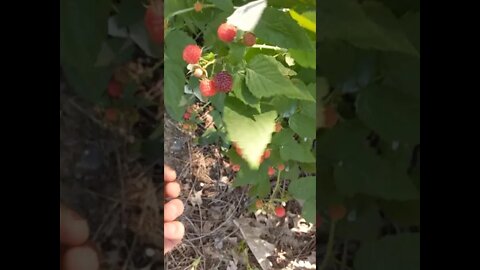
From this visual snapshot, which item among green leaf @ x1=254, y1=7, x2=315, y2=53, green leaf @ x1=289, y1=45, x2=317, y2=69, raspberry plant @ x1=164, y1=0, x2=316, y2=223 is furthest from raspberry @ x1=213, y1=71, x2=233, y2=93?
green leaf @ x1=254, y1=7, x2=315, y2=53

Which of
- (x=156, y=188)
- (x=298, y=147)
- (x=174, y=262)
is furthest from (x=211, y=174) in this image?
(x=156, y=188)

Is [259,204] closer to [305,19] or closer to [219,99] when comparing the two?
[219,99]

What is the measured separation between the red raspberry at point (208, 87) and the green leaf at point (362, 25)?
54 cm

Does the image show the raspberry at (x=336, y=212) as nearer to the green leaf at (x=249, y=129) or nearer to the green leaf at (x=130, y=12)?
the green leaf at (x=130, y=12)

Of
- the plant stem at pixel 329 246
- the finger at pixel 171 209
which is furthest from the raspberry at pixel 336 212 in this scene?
the finger at pixel 171 209

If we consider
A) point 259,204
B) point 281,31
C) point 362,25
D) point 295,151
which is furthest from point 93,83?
point 259,204

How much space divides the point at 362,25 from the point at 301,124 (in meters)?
0.61

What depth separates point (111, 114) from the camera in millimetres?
292

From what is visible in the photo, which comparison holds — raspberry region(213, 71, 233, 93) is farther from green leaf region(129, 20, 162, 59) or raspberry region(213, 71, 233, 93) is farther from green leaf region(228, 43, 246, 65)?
green leaf region(129, 20, 162, 59)

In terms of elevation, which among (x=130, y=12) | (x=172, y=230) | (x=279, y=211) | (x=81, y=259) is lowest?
(x=279, y=211)

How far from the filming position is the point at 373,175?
0.95 feet
